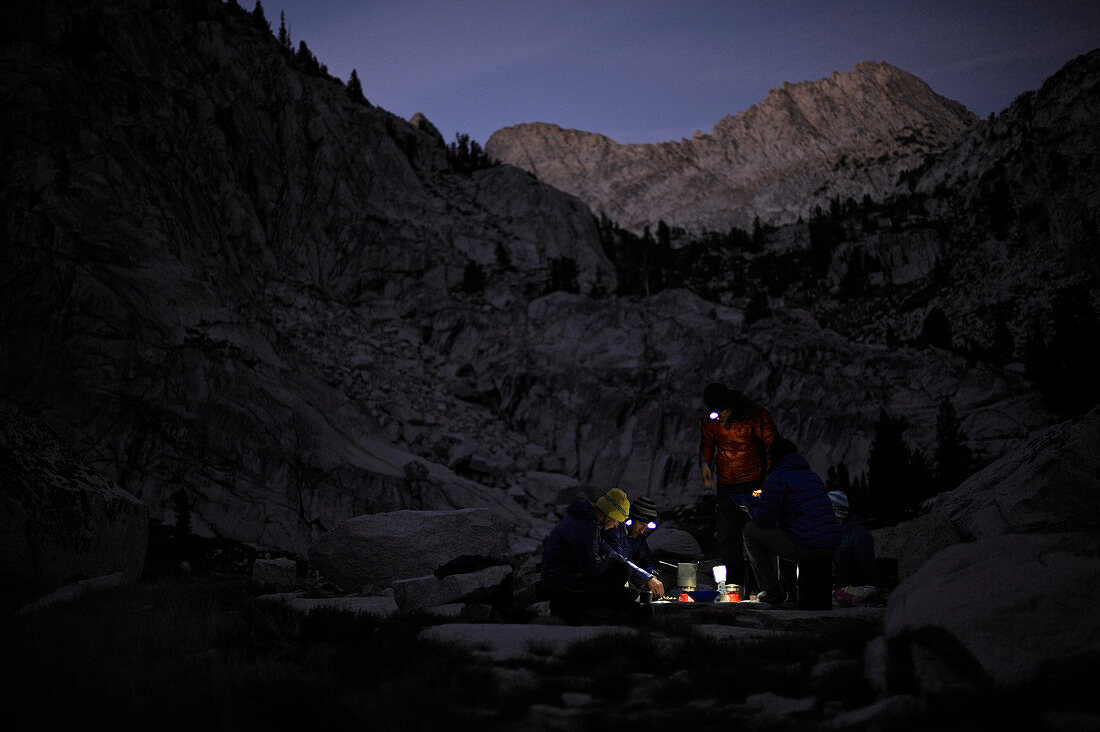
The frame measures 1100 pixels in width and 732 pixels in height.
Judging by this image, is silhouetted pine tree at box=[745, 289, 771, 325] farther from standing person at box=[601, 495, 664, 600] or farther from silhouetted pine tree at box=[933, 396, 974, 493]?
standing person at box=[601, 495, 664, 600]

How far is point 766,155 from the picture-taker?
125m

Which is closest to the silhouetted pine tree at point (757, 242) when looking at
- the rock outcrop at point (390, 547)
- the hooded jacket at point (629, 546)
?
the rock outcrop at point (390, 547)

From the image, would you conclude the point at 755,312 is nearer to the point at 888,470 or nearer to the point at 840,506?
the point at 888,470

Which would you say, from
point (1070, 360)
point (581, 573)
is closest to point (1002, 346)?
point (1070, 360)

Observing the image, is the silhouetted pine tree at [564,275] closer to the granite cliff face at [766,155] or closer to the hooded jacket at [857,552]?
the hooded jacket at [857,552]

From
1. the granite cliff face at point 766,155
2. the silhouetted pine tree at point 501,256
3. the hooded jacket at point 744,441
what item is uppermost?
the granite cliff face at point 766,155

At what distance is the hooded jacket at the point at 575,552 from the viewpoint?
7836 millimetres

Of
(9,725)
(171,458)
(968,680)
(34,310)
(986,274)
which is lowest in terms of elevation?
(9,725)

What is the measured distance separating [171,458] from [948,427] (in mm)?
34585

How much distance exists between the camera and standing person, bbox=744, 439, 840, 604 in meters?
7.71

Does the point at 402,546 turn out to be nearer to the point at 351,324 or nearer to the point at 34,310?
the point at 34,310

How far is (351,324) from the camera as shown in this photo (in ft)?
143

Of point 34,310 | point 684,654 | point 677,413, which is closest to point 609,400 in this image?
point 677,413

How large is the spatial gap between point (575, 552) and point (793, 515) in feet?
8.49
